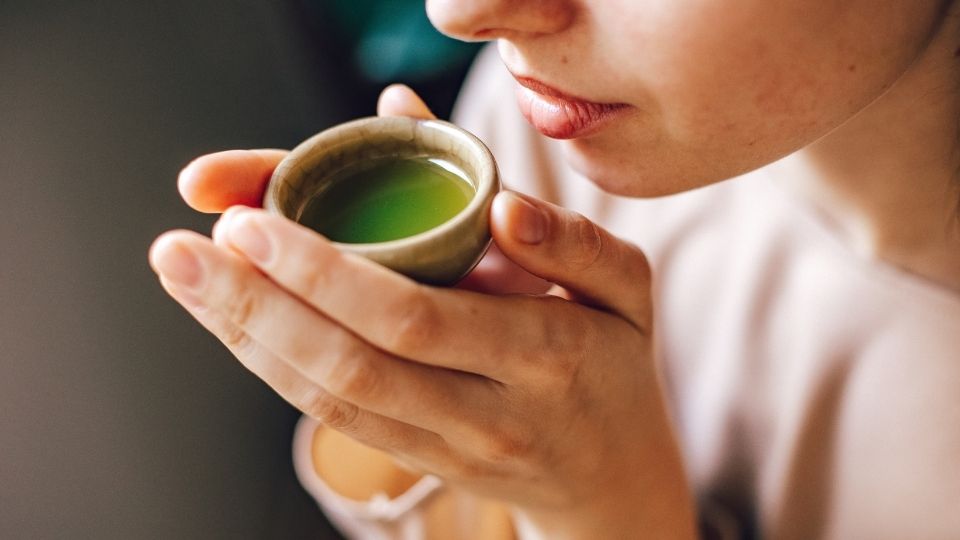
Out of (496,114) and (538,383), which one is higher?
(496,114)

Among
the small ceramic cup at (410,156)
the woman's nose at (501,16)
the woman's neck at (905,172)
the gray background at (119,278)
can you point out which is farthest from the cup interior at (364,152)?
the gray background at (119,278)

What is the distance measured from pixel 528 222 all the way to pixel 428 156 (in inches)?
8.3

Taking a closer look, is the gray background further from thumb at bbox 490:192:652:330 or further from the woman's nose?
thumb at bbox 490:192:652:330

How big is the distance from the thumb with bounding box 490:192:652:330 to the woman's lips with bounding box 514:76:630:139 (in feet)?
0.49

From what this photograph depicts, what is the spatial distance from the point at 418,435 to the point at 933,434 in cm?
72

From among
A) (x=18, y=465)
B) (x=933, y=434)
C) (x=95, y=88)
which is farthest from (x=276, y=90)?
(x=933, y=434)

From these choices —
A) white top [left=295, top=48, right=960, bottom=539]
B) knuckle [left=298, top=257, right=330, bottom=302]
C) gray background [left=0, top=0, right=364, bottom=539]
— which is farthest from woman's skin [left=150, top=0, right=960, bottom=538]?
gray background [left=0, top=0, right=364, bottom=539]

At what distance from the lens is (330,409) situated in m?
0.91

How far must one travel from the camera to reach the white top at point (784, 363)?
3.81 ft

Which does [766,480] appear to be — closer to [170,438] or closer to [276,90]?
[170,438]

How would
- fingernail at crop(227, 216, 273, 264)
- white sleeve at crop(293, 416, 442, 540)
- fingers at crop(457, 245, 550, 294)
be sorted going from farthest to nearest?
white sleeve at crop(293, 416, 442, 540), fingers at crop(457, 245, 550, 294), fingernail at crop(227, 216, 273, 264)

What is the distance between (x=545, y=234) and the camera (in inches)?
33.6

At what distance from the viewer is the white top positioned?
116 centimetres

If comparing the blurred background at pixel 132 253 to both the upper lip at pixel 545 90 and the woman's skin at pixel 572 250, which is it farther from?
the upper lip at pixel 545 90
